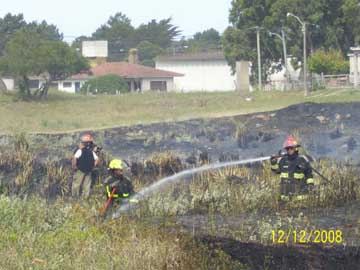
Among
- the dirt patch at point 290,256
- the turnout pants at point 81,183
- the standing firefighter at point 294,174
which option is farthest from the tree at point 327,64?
the dirt patch at point 290,256

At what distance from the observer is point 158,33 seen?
136125mm

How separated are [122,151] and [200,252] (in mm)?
21013

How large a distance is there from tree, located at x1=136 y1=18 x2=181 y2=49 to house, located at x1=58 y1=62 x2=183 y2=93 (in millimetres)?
46389

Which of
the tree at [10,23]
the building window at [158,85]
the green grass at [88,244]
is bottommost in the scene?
the green grass at [88,244]

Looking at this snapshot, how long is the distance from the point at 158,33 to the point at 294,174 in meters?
121

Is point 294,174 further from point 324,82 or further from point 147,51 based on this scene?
point 147,51

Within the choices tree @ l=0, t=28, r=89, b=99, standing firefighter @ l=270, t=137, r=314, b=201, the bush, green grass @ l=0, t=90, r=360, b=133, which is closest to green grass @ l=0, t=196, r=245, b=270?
standing firefighter @ l=270, t=137, r=314, b=201

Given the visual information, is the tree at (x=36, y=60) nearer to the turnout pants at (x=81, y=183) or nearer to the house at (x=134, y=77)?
the house at (x=134, y=77)

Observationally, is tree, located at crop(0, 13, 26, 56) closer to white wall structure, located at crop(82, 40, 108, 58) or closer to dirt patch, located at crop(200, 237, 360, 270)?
white wall structure, located at crop(82, 40, 108, 58)

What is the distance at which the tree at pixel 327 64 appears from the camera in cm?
5940

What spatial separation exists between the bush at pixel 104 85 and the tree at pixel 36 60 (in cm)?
1473

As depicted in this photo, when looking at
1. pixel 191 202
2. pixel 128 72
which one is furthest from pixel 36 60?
pixel 191 202

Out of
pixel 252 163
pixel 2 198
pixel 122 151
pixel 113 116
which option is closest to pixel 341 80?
pixel 113 116

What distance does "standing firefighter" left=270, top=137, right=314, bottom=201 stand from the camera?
16.0 meters
